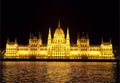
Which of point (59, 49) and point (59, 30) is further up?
point (59, 30)

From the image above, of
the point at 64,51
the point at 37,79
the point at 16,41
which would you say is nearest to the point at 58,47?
the point at 64,51

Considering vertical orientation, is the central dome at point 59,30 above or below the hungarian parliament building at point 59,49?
above

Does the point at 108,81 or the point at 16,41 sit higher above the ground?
the point at 16,41

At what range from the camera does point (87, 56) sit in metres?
111

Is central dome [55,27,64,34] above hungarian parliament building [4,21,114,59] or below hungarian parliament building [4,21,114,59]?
above

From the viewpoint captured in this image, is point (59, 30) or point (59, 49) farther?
point (59, 30)

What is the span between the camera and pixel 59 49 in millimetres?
113688

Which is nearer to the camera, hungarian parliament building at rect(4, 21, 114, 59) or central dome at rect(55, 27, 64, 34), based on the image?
hungarian parliament building at rect(4, 21, 114, 59)

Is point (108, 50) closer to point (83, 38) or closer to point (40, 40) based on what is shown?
point (83, 38)

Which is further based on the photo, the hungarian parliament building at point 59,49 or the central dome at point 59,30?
the central dome at point 59,30

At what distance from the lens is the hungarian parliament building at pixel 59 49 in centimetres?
11131

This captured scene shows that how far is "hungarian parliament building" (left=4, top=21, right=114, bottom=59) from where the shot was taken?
4382 inches

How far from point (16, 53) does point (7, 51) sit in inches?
105

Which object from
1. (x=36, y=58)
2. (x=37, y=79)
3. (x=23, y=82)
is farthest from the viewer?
(x=36, y=58)
